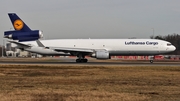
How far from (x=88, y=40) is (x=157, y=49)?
33.1 ft

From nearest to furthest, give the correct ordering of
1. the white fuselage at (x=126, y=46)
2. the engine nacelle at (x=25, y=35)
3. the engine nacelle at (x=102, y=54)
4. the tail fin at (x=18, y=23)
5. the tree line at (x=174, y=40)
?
the engine nacelle at (x=102, y=54) → the white fuselage at (x=126, y=46) → the engine nacelle at (x=25, y=35) → the tail fin at (x=18, y=23) → the tree line at (x=174, y=40)

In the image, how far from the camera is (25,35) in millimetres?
46469

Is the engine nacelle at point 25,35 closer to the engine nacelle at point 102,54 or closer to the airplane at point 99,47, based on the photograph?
the airplane at point 99,47

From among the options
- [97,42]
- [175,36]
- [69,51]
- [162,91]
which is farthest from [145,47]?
[175,36]

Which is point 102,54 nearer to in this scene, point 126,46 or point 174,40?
point 126,46

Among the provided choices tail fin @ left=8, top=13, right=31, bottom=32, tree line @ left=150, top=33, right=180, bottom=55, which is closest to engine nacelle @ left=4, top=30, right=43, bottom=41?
tail fin @ left=8, top=13, right=31, bottom=32

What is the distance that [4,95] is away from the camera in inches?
470

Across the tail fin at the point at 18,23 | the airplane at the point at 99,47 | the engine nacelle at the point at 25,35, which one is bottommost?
the airplane at the point at 99,47

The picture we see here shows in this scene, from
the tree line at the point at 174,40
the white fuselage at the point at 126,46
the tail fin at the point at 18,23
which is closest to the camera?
the white fuselage at the point at 126,46

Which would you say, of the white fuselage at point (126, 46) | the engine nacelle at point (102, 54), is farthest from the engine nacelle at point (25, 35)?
the engine nacelle at point (102, 54)

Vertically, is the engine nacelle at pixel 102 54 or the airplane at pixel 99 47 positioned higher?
the airplane at pixel 99 47

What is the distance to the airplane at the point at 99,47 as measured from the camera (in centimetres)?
4303

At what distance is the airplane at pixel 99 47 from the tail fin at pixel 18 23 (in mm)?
2181

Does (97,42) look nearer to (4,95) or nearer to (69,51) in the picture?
(69,51)
